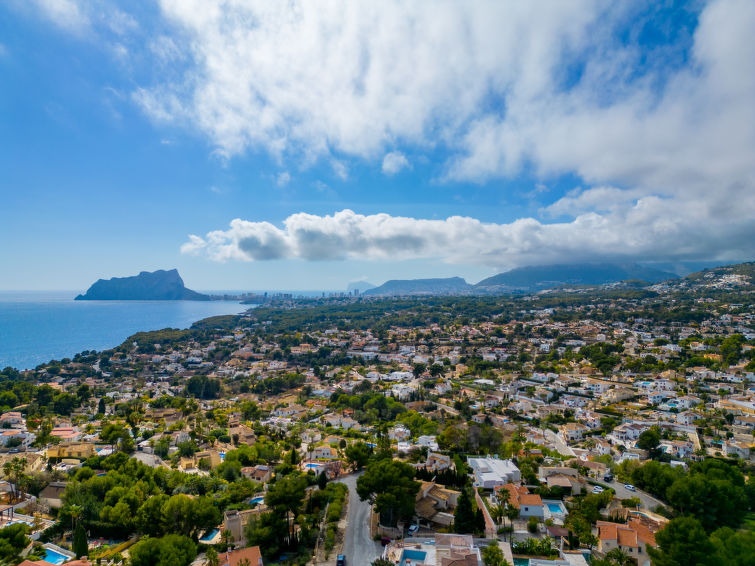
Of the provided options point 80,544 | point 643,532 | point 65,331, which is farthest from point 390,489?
point 65,331

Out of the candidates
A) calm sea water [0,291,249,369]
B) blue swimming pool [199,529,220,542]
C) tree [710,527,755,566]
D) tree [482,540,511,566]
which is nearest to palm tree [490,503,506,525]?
tree [482,540,511,566]

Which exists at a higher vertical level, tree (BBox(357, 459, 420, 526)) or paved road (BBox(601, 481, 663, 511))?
tree (BBox(357, 459, 420, 526))

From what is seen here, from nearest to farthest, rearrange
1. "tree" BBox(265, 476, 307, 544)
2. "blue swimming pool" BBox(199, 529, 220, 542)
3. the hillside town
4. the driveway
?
the hillside town
"tree" BBox(265, 476, 307, 544)
"blue swimming pool" BBox(199, 529, 220, 542)
the driveway

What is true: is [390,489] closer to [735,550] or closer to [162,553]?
[162,553]

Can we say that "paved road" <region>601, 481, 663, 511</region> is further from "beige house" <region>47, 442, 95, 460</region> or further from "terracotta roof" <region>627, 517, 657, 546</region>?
"beige house" <region>47, 442, 95, 460</region>

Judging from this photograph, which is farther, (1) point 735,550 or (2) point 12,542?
(2) point 12,542

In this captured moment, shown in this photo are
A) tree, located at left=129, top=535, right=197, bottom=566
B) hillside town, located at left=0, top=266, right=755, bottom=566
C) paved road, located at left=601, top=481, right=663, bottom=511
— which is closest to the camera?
tree, located at left=129, top=535, right=197, bottom=566

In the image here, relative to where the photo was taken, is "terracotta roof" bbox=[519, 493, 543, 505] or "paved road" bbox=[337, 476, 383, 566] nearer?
"paved road" bbox=[337, 476, 383, 566]
